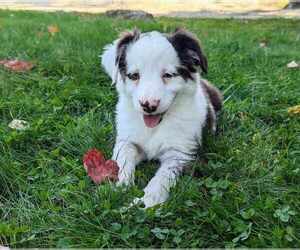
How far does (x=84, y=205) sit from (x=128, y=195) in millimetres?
241

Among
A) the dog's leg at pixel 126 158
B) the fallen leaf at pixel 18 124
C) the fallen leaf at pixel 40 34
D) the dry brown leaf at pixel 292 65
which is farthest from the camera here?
the fallen leaf at pixel 40 34

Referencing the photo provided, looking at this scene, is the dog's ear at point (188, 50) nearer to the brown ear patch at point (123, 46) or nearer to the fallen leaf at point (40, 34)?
the brown ear patch at point (123, 46)

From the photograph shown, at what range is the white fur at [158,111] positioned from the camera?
10.1ft

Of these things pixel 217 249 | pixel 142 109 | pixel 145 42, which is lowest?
pixel 217 249

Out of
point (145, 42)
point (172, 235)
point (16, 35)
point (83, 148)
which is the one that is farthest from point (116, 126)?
point (16, 35)

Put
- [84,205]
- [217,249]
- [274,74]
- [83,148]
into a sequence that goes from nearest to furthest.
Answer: [217,249]
[84,205]
[83,148]
[274,74]

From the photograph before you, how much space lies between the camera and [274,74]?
515 centimetres

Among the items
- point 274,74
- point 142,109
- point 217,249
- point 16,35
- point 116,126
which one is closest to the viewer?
point 217,249

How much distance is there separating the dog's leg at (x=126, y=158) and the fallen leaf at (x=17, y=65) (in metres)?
1.98

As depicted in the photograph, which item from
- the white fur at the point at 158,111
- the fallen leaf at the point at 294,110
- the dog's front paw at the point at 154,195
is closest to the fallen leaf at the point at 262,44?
the fallen leaf at the point at 294,110

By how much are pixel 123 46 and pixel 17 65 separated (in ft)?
6.44

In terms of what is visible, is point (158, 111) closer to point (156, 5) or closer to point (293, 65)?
point (293, 65)

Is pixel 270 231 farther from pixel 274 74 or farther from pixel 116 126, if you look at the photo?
pixel 274 74

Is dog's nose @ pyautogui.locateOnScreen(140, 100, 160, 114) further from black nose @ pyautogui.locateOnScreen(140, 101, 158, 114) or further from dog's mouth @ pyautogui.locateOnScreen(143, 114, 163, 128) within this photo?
dog's mouth @ pyautogui.locateOnScreen(143, 114, 163, 128)
